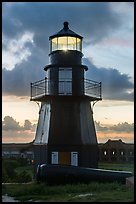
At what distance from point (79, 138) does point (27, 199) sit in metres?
7.53

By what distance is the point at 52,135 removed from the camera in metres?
17.9

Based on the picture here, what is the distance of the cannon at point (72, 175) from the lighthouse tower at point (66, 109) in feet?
11.4

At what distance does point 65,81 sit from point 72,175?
5.74 metres

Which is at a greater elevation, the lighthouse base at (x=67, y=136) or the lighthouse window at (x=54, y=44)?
the lighthouse window at (x=54, y=44)

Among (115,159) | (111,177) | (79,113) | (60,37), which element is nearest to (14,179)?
Result: (79,113)

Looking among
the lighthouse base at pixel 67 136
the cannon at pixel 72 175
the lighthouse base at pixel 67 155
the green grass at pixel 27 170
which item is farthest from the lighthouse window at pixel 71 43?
the green grass at pixel 27 170

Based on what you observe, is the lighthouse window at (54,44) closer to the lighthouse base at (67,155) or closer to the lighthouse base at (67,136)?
the lighthouse base at (67,136)

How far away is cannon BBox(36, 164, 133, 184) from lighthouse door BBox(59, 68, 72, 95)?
5104 mm

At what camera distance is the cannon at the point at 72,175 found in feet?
45.9

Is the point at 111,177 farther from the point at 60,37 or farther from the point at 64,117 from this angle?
the point at 60,37

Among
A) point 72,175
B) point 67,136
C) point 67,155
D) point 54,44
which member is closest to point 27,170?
point 67,155


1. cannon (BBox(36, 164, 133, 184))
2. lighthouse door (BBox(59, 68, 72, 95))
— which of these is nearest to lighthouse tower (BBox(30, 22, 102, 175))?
lighthouse door (BBox(59, 68, 72, 95))

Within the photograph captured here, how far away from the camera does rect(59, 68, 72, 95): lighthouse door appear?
59.8ft

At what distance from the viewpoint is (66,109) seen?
1825 centimetres
